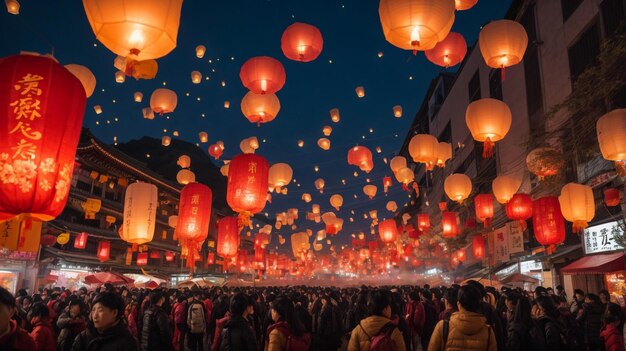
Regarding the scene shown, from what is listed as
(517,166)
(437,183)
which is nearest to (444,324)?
(517,166)

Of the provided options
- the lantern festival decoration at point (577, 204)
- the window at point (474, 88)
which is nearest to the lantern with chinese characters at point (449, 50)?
the lantern festival decoration at point (577, 204)

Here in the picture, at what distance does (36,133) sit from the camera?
16.0ft

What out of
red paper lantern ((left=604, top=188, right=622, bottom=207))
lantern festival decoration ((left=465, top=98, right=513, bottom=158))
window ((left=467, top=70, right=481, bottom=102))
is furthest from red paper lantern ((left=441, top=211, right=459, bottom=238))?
lantern festival decoration ((left=465, top=98, right=513, bottom=158))

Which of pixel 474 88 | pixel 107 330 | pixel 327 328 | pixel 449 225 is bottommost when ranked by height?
pixel 327 328

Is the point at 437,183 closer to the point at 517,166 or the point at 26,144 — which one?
the point at 517,166

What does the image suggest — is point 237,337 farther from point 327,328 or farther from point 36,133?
point 327,328

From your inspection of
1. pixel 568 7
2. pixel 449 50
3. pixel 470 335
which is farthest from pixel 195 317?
pixel 568 7

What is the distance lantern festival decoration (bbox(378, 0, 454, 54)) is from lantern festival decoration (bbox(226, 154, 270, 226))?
517 centimetres

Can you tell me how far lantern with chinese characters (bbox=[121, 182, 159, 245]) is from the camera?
36.9 ft

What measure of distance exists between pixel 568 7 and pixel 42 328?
17513 millimetres

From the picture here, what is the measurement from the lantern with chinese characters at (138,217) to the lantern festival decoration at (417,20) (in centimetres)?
769

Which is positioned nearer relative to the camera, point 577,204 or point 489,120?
point 489,120

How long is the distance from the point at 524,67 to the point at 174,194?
98.7 ft

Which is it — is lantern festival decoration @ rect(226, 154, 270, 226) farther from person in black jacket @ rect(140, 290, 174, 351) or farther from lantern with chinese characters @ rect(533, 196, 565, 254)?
lantern with chinese characters @ rect(533, 196, 565, 254)
